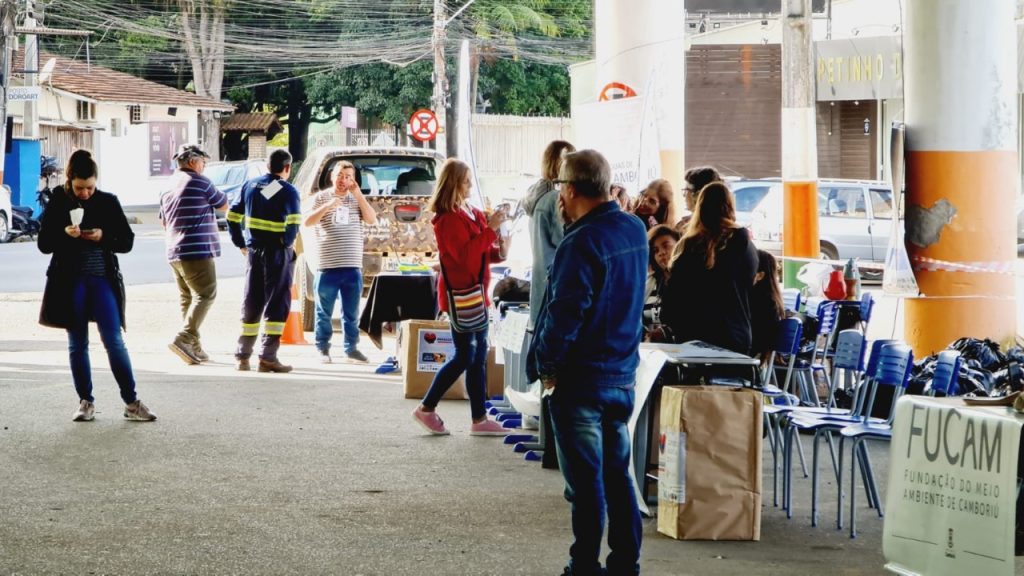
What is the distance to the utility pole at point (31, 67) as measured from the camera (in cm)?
4064

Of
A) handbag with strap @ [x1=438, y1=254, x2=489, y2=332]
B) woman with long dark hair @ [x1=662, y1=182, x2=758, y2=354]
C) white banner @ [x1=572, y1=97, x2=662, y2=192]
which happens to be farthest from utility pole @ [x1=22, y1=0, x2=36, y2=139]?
woman with long dark hair @ [x1=662, y1=182, x2=758, y2=354]

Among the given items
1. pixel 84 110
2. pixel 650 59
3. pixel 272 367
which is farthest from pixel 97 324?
pixel 84 110

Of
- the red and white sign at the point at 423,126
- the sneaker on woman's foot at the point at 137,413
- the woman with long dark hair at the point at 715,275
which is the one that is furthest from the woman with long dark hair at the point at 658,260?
the red and white sign at the point at 423,126

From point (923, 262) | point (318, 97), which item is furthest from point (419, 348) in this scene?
point (318, 97)

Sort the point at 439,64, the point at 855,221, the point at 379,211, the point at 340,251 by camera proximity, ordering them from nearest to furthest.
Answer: the point at 340,251 → the point at 379,211 → the point at 855,221 → the point at 439,64

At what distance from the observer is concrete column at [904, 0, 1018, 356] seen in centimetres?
1107

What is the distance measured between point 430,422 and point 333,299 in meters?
4.49

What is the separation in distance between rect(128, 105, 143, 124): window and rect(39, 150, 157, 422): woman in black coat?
141 ft

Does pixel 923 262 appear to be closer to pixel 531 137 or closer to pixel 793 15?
pixel 793 15

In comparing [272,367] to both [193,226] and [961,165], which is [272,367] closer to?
[193,226]

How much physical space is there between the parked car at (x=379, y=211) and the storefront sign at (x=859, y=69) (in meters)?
13.4

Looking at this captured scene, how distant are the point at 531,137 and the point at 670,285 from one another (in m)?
37.8

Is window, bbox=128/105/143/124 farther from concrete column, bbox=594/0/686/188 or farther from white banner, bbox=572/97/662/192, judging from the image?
white banner, bbox=572/97/662/192

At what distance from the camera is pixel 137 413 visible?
1093 cm
